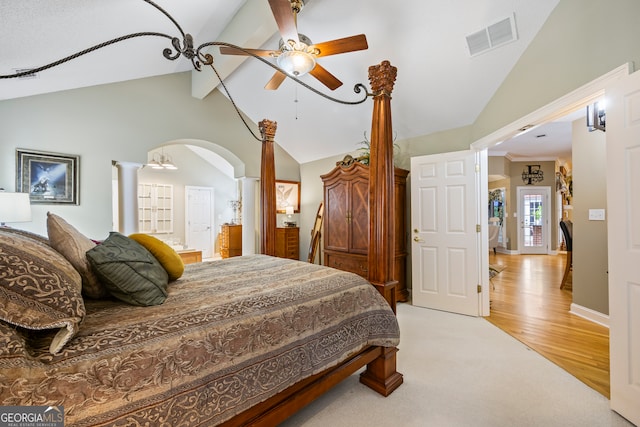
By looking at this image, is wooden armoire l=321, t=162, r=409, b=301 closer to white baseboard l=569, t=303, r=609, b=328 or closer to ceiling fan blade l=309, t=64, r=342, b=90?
ceiling fan blade l=309, t=64, r=342, b=90

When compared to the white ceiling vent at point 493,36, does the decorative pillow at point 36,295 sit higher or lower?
lower

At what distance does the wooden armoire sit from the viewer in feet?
12.8

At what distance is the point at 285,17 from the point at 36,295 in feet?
6.74

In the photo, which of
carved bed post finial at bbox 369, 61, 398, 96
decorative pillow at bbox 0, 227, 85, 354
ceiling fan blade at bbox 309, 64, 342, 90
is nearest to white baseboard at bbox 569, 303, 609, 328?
carved bed post finial at bbox 369, 61, 398, 96

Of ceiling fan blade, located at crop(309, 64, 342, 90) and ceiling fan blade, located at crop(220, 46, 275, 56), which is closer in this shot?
ceiling fan blade, located at crop(220, 46, 275, 56)

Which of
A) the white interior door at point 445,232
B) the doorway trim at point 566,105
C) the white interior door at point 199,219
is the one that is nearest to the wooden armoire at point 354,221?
the white interior door at point 445,232

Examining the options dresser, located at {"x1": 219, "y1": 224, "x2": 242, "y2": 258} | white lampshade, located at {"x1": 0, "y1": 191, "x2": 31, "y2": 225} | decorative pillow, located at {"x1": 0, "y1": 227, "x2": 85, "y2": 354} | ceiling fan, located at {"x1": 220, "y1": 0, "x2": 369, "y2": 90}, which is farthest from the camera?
dresser, located at {"x1": 219, "y1": 224, "x2": 242, "y2": 258}

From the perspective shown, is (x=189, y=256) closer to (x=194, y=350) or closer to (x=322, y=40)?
(x=322, y=40)

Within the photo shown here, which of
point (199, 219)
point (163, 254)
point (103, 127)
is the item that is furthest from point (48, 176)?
point (199, 219)

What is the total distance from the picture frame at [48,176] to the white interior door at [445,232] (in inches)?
180

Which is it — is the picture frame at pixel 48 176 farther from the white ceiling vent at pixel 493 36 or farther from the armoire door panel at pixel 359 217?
the white ceiling vent at pixel 493 36

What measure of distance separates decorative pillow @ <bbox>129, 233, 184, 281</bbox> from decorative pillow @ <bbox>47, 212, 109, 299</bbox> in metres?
0.34

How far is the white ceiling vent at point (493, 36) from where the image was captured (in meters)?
2.48

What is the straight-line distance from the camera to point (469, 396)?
6.19 ft
